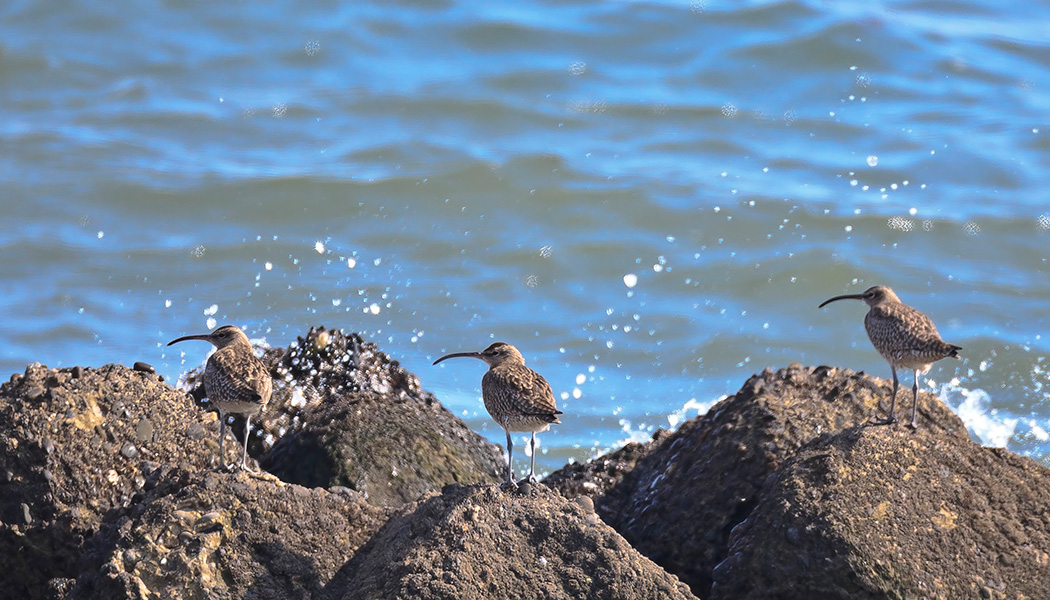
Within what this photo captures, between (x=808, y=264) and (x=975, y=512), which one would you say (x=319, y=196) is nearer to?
(x=808, y=264)

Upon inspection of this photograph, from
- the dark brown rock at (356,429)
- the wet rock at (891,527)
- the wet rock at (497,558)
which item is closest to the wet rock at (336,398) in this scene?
the dark brown rock at (356,429)

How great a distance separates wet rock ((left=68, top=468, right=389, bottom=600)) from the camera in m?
4.58

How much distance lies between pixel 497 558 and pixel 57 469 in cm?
216

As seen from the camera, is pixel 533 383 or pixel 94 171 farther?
pixel 94 171

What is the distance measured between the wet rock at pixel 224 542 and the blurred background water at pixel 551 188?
16.7 ft

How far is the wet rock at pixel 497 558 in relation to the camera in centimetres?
441

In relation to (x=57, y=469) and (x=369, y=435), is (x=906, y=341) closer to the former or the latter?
(x=369, y=435)

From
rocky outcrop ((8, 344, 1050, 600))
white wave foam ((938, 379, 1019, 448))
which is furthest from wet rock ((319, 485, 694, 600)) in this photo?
white wave foam ((938, 379, 1019, 448))

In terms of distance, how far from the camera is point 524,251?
1376 centimetres

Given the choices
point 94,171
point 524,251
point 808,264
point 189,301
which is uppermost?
point 94,171

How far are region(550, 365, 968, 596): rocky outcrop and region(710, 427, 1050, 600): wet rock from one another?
35cm

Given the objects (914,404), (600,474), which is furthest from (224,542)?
(914,404)

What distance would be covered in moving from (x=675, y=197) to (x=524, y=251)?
6.79 feet

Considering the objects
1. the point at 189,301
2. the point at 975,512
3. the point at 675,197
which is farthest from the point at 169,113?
the point at 975,512
